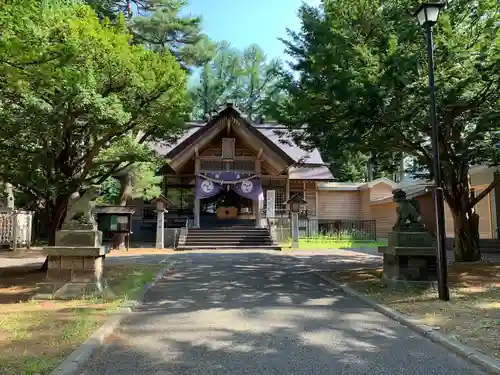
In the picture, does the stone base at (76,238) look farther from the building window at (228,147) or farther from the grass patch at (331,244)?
the building window at (228,147)

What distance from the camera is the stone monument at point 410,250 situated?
361 inches

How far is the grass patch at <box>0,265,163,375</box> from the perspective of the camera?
15.6 feet

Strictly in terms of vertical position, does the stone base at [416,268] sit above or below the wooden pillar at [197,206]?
below

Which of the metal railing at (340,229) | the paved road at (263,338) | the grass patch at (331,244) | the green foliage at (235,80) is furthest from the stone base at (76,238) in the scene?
the green foliage at (235,80)

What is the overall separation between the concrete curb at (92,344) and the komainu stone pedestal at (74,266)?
1.31 m

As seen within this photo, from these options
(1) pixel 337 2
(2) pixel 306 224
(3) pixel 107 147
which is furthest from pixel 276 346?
(2) pixel 306 224

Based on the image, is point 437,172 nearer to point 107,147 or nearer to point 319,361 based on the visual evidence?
point 319,361

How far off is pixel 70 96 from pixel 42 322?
4633 mm

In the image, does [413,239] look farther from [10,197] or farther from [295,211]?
[10,197]

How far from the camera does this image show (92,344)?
17.6ft

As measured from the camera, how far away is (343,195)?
2986 cm

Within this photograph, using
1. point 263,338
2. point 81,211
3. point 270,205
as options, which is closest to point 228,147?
point 270,205

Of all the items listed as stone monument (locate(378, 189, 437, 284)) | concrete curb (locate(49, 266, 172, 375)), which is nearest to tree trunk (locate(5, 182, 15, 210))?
concrete curb (locate(49, 266, 172, 375))

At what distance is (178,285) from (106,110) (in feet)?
14.3
